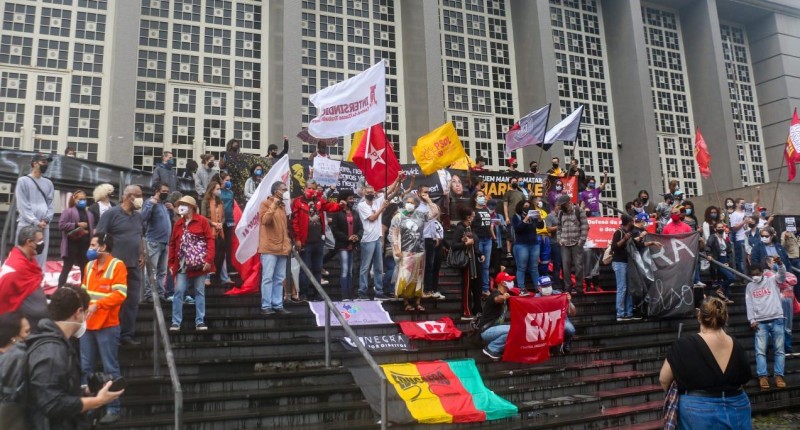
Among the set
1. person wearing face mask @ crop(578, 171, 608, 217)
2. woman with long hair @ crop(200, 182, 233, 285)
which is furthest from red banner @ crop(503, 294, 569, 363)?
person wearing face mask @ crop(578, 171, 608, 217)

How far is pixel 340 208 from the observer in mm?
10297

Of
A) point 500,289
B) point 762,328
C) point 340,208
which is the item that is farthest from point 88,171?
point 762,328

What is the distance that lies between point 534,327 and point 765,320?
12.8 ft

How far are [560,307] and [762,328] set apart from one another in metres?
3.42

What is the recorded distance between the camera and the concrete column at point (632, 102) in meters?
22.9

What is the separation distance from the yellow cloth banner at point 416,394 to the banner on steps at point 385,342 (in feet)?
2.24

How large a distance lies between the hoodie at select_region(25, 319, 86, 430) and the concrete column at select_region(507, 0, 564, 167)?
18868 mm

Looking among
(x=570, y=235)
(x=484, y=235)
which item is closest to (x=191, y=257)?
Answer: (x=484, y=235)

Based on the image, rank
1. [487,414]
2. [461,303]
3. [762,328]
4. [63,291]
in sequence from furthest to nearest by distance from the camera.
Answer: [461,303] → [762,328] → [487,414] → [63,291]

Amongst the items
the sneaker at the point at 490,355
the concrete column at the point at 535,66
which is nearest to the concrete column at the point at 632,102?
the concrete column at the point at 535,66

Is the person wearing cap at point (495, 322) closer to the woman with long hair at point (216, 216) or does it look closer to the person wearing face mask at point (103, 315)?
the woman with long hair at point (216, 216)

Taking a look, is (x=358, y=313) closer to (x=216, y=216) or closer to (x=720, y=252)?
(x=216, y=216)

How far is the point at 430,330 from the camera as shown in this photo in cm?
894

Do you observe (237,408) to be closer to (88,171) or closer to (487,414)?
(487,414)
